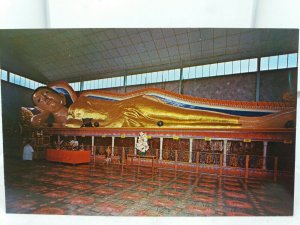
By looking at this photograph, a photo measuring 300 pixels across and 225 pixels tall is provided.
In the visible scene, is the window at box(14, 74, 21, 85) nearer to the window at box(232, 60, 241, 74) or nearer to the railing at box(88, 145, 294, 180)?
the railing at box(88, 145, 294, 180)

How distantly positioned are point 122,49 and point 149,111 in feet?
3.13

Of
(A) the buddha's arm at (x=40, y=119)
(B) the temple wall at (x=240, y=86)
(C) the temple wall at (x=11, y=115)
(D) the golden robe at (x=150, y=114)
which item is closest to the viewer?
(B) the temple wall at (x=240, y=86)

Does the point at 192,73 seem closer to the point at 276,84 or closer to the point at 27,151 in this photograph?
the point at 276,84

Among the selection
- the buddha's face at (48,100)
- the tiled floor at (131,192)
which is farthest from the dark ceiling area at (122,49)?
the tiled floor at (131,192)

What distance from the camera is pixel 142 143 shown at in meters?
3.67

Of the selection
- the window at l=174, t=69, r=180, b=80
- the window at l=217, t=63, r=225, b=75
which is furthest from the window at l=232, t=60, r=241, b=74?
the window at l=174, t=69, r=180, b=80

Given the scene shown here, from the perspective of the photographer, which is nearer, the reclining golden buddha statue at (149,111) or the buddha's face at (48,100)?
the reclining golden buddha statue at (149,111)

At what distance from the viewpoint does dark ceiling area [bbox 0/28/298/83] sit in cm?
325

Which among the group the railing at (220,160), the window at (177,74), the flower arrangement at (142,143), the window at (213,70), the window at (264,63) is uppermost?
the window at (264,63)

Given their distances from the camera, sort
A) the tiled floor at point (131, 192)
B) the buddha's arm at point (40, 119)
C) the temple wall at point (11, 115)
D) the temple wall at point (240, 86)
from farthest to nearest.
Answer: the buddha's arm at point (40, 119)
the temple wall at point (11, 115)
the temple wall at point (240, 86)
the tiled floor at point (131, 192)

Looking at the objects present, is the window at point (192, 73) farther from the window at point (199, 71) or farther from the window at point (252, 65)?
the window at point (252, 65)

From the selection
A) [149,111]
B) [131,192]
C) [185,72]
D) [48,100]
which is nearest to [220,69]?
[185,72]

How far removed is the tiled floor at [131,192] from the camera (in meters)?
3.18
